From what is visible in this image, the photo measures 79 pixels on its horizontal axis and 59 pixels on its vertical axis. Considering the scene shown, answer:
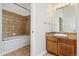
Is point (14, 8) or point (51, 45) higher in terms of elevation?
point (14, 8)

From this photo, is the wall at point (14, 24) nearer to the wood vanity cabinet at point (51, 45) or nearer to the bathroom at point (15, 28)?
the bathroom at point (15, 28)

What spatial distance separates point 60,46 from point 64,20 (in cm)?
50

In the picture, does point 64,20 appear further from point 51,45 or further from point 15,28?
point 15,28

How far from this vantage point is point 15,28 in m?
1.81

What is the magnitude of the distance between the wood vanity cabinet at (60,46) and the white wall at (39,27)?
135 mm

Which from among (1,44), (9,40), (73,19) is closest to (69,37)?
(73,19)

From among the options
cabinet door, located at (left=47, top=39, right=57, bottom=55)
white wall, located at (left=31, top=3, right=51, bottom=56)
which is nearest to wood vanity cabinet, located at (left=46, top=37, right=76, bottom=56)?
cabinet door, located at (left=47, top=39, right=57, bottom=55)

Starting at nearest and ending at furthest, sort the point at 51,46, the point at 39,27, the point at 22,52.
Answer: the point at 22,52 < the point at 39,27 < the point at 51,46

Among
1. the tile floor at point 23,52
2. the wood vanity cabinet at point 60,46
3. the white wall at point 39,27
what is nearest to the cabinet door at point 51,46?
the wood vanity cabinet at point 60,46

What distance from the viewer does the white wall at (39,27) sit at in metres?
1.84

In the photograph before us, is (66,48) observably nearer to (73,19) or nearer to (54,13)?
(73,19)

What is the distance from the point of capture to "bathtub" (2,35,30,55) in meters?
1.78

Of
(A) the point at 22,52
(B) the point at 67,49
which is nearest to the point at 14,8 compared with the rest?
(A) the point at 22,52

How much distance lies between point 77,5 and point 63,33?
0.56 m
